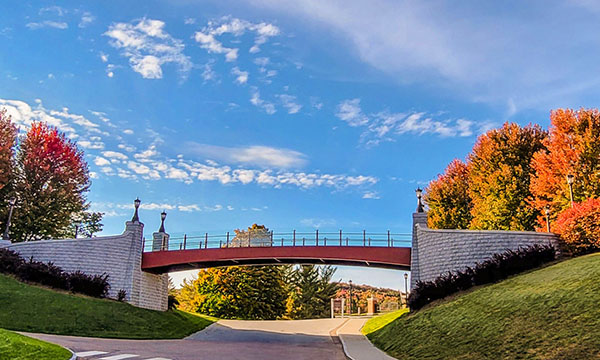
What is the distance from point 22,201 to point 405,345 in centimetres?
3351

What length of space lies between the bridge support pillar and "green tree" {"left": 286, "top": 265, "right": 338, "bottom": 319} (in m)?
33.6

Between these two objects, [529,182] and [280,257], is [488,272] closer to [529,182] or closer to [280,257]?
[280,257]

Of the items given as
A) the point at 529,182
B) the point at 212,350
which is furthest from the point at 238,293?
the point at 212,350

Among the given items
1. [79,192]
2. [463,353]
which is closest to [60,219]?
[79,192]

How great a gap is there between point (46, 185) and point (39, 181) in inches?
23.6

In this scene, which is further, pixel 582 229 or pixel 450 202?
pixel 450 202

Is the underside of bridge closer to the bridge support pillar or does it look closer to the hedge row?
the bridge support pillar

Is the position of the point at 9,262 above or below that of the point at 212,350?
above

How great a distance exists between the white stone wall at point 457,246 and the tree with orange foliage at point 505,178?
1262 cm

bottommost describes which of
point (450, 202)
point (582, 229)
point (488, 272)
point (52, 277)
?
point (52, 277)

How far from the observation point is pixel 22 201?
39.1 metres

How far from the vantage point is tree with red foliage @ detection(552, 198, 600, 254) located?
22.2 meters

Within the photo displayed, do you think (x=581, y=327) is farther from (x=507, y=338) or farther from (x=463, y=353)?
(x=463, y=353)

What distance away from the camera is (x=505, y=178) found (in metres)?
37.2
